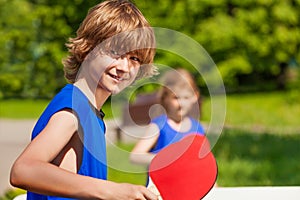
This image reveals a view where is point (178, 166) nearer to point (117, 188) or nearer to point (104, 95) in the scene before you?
point (104, 95)

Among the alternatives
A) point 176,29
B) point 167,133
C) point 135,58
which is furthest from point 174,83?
point 176,29

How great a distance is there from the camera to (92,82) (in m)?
2.04

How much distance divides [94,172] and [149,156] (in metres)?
1.55

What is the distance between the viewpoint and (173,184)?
8.14 ft

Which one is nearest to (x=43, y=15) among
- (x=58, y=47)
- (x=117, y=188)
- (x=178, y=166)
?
(x=58, y=47)

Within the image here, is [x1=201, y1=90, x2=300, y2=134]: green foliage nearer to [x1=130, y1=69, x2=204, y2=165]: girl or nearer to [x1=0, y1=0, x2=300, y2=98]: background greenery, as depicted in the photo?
[x1=0, y1=0, x2=300, y2=98]: background greenery

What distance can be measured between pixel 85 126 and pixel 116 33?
0.28 m

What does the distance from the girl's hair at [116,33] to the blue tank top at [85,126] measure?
14 centimetres

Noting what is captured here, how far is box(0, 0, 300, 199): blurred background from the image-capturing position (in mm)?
8227

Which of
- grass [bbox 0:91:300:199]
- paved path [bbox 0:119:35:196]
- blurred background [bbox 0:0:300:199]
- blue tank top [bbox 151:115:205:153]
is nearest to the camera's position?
blue tank top [bbox 151:115:205:153]

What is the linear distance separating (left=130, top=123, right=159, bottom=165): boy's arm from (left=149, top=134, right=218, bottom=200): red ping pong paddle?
0.92m

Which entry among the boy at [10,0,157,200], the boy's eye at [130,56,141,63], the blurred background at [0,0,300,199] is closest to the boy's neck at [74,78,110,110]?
the boy at [10,0,157,200]

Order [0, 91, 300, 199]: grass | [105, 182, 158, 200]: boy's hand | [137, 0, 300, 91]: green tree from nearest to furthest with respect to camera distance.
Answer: [105, 182, 158, 200]: boy's hand → [0, 91, 300, 199]: grass → [137, 0, 300, 91]: green tree

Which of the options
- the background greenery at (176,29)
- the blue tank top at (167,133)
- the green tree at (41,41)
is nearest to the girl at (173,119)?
the blue tank top at (167,133)
